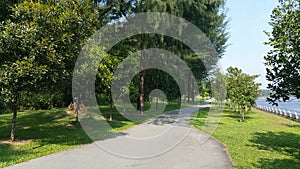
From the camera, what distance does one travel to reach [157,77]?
→ 21.8 meters

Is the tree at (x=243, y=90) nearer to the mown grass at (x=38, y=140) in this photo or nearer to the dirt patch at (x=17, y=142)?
the mown grass at (x=38, y=140)

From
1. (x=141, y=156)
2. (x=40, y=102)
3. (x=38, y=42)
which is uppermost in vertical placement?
(x=38, y=42)

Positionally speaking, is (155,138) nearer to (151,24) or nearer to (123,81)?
(123,81)

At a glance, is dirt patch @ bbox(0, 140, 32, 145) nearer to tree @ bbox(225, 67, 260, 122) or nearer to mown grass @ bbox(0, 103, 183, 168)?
mown grass @ bbox(0, 103, 183, 168)

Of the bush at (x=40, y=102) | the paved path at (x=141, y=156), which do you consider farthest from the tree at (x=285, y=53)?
the bush at (x=40, y=102)

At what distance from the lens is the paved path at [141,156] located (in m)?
6.58

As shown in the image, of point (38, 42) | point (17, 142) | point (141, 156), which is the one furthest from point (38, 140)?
point (141, 156)

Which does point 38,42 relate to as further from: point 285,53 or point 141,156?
point 285,53

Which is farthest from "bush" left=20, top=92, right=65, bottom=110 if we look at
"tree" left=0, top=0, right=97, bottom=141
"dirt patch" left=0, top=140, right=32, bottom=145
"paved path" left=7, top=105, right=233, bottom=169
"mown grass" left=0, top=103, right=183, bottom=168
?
"tree" left=0, top=0, right=97, bottom=141

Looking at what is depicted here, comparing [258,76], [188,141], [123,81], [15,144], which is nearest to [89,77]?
[123,81]

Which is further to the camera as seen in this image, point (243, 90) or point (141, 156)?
point (243, 90)

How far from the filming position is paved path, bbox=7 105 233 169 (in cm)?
658

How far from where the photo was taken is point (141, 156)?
7652mm

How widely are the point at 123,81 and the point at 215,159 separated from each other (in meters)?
8.96
